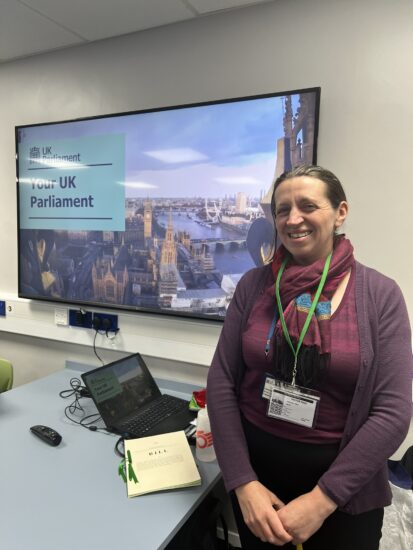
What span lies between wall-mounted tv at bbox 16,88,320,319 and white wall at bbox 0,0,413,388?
0.10m

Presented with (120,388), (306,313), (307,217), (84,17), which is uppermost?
(84,17)

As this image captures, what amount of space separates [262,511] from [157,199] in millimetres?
1414

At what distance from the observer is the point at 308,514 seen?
2.82 ft

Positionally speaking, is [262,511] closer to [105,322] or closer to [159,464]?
[159,464]

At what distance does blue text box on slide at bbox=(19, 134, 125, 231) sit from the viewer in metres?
1.96

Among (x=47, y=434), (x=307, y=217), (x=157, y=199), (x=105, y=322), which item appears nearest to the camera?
(x=307, y=217)

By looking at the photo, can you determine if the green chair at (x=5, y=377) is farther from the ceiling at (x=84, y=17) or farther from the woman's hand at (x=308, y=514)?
the ceiling at (x=84, y=17)

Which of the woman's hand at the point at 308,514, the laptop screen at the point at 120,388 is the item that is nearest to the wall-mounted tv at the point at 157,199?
the laptop screen at the point at 120,388

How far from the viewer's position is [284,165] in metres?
1.61

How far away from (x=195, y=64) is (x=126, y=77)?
1.30 feet

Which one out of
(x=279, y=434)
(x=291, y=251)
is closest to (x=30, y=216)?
(x=291, y=251)

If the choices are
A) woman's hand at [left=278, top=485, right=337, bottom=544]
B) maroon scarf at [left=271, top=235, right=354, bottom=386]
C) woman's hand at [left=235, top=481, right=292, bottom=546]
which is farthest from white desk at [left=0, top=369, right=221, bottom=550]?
maroon scarf at [left=271, top=235, right=354, bottom=386]

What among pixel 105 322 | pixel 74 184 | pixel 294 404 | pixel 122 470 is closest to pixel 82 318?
pixel 105 322

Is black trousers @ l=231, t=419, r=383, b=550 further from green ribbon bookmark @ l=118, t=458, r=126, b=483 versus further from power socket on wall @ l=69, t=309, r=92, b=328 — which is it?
power socket on wall @ l=69, t=309, r=92, b=328
